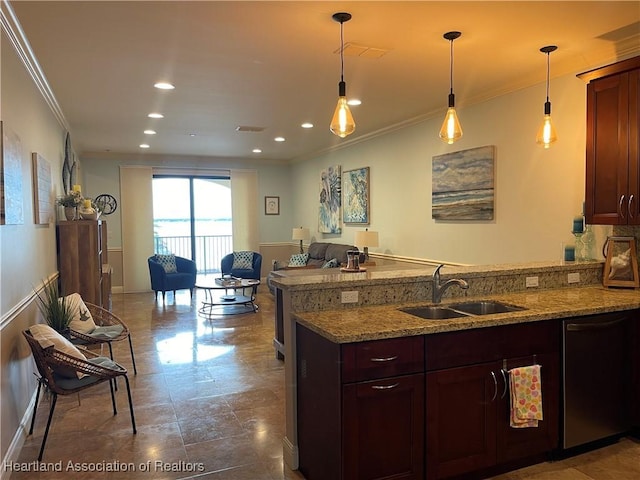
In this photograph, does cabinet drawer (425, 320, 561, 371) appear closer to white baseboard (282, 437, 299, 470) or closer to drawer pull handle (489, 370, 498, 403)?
→ drawer pull handle (489, 370, 498, 403)

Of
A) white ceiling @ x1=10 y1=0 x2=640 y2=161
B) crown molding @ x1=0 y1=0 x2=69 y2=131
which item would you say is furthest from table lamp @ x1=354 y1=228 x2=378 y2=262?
crown molding @ x1=0 y1=0 x2=69 y2=131

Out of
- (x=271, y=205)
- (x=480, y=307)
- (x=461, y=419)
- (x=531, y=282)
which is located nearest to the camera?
(x=461, y=419)

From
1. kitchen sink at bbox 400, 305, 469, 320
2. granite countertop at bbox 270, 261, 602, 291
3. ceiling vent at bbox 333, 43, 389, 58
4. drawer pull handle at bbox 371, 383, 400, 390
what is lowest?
drawer pull handle at bbox 371, 383, 400, 390

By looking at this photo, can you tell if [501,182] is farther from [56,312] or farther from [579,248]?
[56,312]

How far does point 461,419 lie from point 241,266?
6.62 m

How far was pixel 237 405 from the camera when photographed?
11.5 ft

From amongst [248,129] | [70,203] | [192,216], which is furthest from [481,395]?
[192,216]

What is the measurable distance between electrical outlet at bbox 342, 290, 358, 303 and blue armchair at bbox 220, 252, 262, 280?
597cm

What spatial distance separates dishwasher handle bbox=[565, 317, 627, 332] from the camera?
261cm

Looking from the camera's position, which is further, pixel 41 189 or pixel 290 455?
pixel 41 189


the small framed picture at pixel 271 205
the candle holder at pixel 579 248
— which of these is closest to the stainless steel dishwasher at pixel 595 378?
the candle holder at pixel 579 248

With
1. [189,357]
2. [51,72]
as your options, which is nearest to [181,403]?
[189,357]

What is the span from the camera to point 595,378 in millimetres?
2719

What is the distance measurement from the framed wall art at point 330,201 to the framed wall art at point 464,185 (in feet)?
8.47
